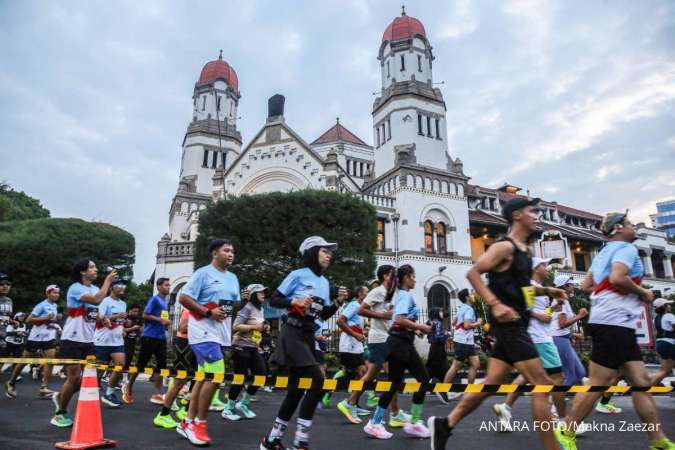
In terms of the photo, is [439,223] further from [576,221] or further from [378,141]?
[576,221]

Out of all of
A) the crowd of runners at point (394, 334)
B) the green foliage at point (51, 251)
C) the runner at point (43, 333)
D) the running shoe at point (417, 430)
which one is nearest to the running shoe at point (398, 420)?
the crowd of runners at point (394, 334)

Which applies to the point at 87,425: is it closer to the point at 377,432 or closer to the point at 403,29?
the point at 377,432

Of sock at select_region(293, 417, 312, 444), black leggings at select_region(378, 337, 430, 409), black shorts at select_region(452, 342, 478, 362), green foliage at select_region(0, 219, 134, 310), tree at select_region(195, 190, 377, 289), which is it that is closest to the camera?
sock at select_region(293, 417, 312, 444)

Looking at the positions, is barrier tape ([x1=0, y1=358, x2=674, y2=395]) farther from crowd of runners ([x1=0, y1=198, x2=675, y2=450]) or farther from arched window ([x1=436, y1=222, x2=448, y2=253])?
arched window ([x1=436, y1=222, x2=448, y2=253])

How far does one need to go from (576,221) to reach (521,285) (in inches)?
1703

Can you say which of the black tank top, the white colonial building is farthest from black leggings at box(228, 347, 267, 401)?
the white colonial building

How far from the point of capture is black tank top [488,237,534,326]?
368 cm

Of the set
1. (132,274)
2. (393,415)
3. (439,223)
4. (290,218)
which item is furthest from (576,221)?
(393,415)

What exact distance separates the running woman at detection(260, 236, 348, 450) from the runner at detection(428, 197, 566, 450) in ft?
3.65

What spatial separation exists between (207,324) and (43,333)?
7.30 metres

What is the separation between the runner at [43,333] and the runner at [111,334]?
3.81 ft

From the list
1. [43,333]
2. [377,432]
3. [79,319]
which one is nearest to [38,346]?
[43,333]

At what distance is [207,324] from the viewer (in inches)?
199

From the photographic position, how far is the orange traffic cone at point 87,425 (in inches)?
185
